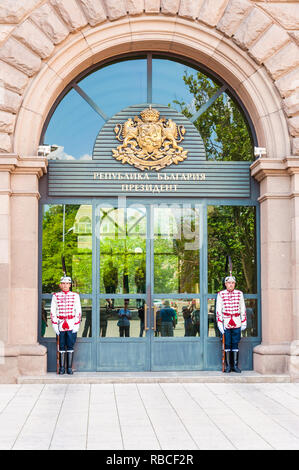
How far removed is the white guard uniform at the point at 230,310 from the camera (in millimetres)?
10617

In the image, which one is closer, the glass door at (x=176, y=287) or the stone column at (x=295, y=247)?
the stone column at (x=295, y=247)

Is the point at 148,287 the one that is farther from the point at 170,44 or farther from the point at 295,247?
the point at 170,44

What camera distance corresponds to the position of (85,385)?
9.79m

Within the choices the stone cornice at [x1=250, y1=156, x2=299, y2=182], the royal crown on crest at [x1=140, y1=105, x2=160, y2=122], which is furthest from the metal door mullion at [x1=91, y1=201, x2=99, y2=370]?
the stone cornice at [x1=250, y1=156, x2=299, y2=182]

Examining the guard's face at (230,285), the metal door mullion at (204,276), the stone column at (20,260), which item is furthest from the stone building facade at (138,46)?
the metal door mullion at (204,276)

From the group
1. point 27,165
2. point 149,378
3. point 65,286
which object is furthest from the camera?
point 65,286

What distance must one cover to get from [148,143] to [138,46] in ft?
5.91

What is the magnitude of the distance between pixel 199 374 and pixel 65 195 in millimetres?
3967

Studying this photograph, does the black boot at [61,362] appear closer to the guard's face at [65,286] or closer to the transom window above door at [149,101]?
the guard's face at [65,286]

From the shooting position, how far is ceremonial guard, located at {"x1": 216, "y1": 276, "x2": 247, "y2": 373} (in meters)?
10.6

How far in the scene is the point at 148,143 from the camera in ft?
36.3

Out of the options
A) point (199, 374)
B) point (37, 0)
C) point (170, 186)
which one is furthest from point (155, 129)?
point (199, 374)

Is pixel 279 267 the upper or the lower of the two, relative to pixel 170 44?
lower

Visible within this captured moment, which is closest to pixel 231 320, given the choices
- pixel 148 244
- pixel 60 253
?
pixel 148 244
